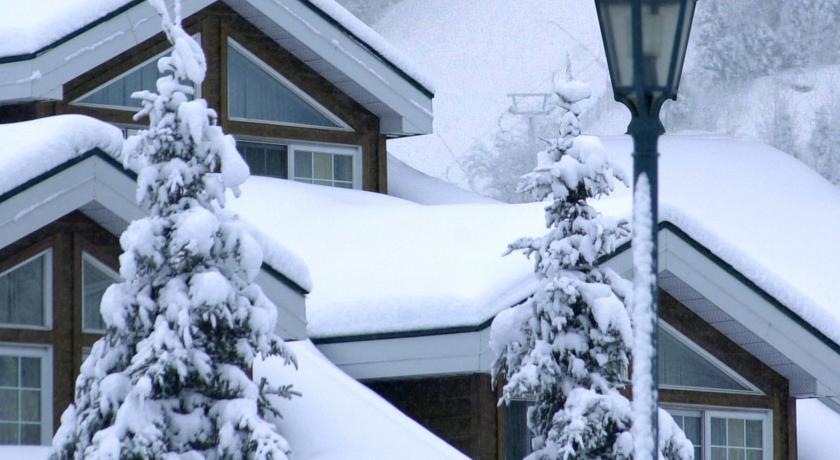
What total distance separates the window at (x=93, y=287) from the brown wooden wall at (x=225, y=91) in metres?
3.69

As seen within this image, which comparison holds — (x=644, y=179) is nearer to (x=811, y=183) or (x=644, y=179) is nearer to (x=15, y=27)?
(x=15, y=27)

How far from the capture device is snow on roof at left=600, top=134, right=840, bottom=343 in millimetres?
31062

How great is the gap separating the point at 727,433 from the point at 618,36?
823cm

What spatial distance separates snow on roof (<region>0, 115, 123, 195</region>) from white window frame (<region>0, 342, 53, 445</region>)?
3.77ft

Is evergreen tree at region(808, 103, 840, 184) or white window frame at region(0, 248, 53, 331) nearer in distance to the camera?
white window frame at region(0, 248, 53, 331)

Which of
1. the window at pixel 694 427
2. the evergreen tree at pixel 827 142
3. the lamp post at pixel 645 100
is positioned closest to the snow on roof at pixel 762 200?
the evergreen tree at pixel 827 142

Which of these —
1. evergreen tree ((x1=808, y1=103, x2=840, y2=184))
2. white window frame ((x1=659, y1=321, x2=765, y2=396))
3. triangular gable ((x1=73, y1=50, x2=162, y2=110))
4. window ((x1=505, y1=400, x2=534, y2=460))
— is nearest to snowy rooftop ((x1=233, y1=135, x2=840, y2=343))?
white window frame ((x1=659, y1=321, x2=765, y2=396))

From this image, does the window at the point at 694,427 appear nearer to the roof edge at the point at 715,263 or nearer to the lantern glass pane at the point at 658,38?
the roof edge at the point at 715,263

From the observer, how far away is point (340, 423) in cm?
1232

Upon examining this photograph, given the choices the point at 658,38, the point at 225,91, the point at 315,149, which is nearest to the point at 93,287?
the point at 225,91

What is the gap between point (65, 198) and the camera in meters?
11.9

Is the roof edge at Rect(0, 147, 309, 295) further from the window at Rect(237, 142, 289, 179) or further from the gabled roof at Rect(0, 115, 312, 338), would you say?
the window at Rect(237, 142, 289, 179)

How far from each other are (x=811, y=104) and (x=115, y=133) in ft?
165

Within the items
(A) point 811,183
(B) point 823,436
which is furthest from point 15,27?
(A) point 811,183
